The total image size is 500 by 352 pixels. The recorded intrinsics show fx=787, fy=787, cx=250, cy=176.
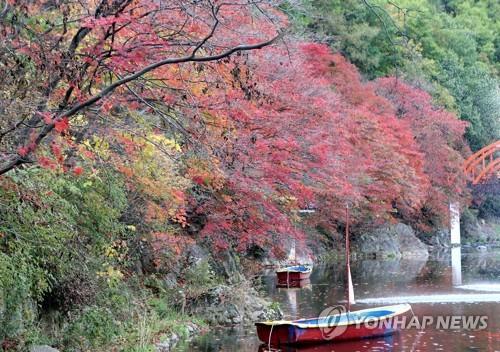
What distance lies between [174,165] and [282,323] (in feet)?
12.9

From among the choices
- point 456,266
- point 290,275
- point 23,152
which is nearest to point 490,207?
point 456,266

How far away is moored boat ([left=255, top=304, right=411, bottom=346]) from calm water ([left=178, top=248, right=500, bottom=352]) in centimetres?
20

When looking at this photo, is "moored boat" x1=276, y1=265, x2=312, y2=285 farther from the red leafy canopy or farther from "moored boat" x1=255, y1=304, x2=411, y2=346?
"moored boat" x1=255, y1=304, x2=411, y2=346

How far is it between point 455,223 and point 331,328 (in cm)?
3848

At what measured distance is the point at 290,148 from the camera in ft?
75.3

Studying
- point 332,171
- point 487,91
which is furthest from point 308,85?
point 487,91

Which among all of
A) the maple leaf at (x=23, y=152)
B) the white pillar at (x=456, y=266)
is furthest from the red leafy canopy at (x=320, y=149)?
the white pillar at (x=456, y=266)

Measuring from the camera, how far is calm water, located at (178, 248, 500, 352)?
16375 mm

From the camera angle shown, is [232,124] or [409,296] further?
[409,296]

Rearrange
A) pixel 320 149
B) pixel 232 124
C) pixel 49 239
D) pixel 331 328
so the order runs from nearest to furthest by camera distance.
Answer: pixel 49 239 < pixel 331 328 < pixel 232 124 < pixel 320 149

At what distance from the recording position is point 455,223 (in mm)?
53375

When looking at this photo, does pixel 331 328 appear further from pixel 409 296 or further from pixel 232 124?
pixel 409 296

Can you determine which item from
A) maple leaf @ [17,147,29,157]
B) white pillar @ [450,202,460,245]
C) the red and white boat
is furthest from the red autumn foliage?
the red and white boat

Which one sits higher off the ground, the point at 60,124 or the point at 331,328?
the point at 60,124
